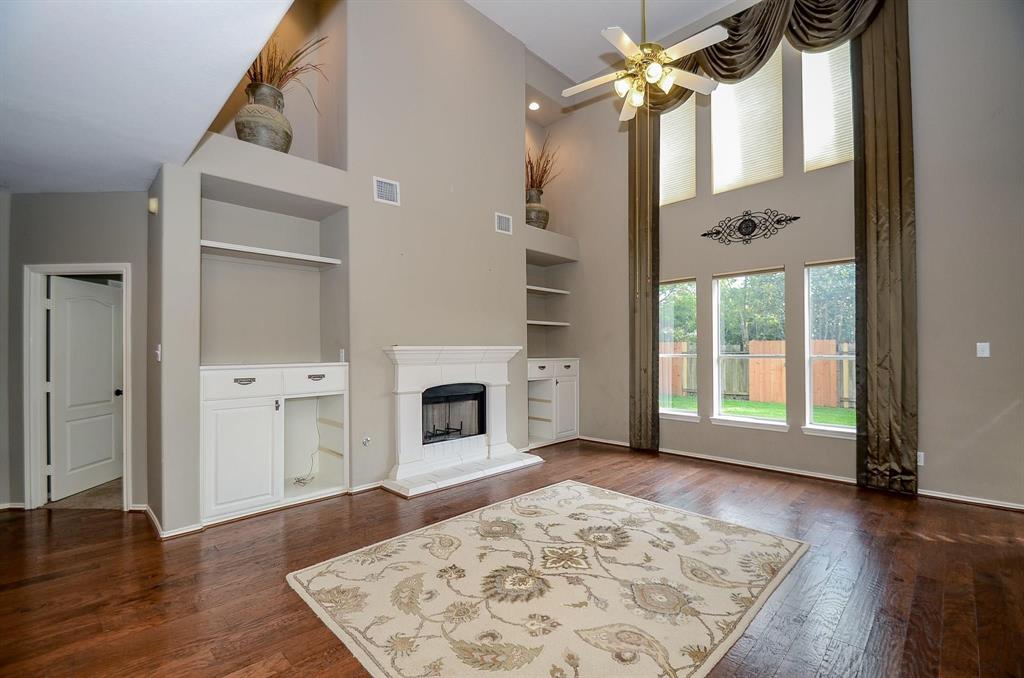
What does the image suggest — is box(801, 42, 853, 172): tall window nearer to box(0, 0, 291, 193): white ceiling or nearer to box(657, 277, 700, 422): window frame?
box(657, 277, 700, 422): window frame

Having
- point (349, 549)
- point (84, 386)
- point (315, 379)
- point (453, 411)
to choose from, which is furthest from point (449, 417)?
point (84, 386)

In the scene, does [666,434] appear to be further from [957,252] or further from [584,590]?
[584,590]

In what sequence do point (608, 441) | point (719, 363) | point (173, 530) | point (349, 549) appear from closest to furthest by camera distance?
1. point (349, 549)
2. point (173, 530)
3. point (719, 363)
4. point (608, 441)

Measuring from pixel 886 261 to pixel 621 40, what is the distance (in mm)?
3016

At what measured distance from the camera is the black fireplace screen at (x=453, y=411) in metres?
4.81

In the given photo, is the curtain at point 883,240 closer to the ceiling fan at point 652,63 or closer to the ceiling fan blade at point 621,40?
the ceiling fan at point 652,63

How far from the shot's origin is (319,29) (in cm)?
461

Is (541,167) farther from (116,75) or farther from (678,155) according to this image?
(116,75)

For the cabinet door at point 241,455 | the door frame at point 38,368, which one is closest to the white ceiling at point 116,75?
the door frame at point 38,368

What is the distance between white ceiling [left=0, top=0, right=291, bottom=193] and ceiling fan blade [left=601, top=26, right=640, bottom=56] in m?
2.50

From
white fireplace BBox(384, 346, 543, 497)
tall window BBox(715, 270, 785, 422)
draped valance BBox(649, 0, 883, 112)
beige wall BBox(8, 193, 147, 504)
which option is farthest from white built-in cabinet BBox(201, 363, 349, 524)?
draped valance BBox(649, 0, 883, 112)

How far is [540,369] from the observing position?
20.2ft

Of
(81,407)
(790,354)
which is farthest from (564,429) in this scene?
(81,407)

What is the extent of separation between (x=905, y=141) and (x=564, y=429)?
185 inches
